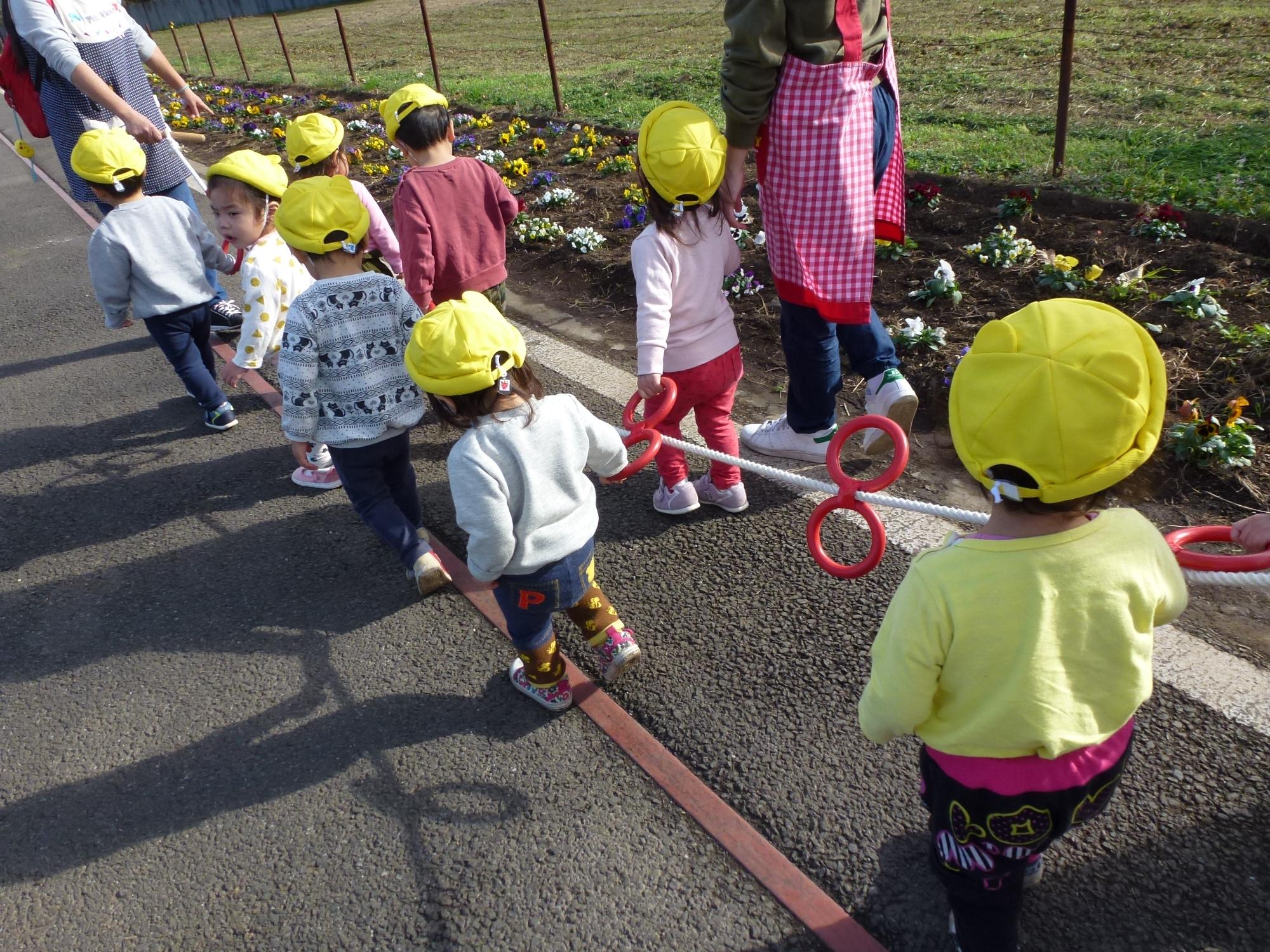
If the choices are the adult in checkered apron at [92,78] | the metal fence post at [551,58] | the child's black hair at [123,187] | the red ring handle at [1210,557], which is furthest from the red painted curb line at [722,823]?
the metal fence post at [551,58]


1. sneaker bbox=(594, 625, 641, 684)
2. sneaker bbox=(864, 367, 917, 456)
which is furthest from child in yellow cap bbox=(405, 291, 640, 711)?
sneaker bbox=(864, 367, 917, 456)

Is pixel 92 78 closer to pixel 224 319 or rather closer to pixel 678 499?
pixel 224 319

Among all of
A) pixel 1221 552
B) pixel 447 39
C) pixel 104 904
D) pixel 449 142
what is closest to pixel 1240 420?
pixel 1221 552

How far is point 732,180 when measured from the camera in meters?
3.03

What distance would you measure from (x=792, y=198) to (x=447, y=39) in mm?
18177

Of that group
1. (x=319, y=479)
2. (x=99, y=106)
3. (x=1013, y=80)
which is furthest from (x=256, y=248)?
(x=1013, y=80)

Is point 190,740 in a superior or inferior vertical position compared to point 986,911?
inferior

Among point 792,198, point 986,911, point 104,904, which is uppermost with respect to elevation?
point 792,198

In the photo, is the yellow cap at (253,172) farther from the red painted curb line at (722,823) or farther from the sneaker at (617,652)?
the sneaker at (617,652)

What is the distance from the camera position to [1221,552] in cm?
286

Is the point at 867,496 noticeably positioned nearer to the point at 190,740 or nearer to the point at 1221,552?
the point at 1221,552

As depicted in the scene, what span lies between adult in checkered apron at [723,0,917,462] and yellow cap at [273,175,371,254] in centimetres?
126

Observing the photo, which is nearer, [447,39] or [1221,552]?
[1221,552]

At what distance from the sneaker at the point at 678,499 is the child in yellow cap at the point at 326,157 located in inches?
63.5
